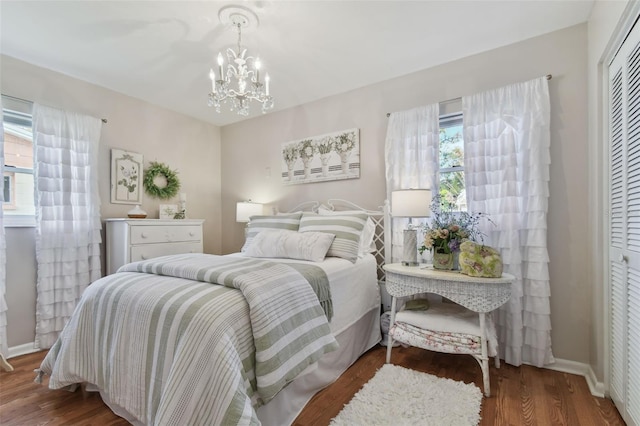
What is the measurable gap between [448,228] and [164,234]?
108 inches

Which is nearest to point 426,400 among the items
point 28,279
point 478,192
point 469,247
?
point 469,247

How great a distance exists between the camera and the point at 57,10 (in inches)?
76.5

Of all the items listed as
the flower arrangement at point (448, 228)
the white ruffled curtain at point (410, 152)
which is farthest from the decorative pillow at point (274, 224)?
the flower arrangement at point (448, 228)

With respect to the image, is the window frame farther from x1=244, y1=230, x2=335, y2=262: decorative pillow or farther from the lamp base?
x1=244, y1=230, x2=335, y2=262: decorative pillow

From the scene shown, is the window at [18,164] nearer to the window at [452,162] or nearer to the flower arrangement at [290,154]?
the flower arrangement at [290,154]

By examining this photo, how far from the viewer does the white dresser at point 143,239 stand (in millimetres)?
2762

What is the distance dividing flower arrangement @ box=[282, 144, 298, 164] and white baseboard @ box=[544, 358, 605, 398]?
119 inches

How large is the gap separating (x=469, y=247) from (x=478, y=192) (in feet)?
1.95

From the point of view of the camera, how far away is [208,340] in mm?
Answer: 1174

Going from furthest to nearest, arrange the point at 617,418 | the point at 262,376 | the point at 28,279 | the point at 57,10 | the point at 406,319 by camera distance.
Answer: the point at 28,279
the point at 406,319
the point at 57,10
the point at 617,418
the point at 262,376

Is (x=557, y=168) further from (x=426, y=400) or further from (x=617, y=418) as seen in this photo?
(x=426, y=400)

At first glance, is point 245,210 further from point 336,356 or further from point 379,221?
point 336,356

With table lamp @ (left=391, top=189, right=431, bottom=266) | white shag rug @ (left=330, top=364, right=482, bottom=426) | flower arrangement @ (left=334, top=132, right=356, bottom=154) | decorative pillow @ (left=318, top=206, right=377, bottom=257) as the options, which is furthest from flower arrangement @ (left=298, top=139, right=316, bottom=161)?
white shag rug @ (left=330, top=364, right=482, bottom=426)

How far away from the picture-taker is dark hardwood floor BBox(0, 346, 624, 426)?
158 centimetres
